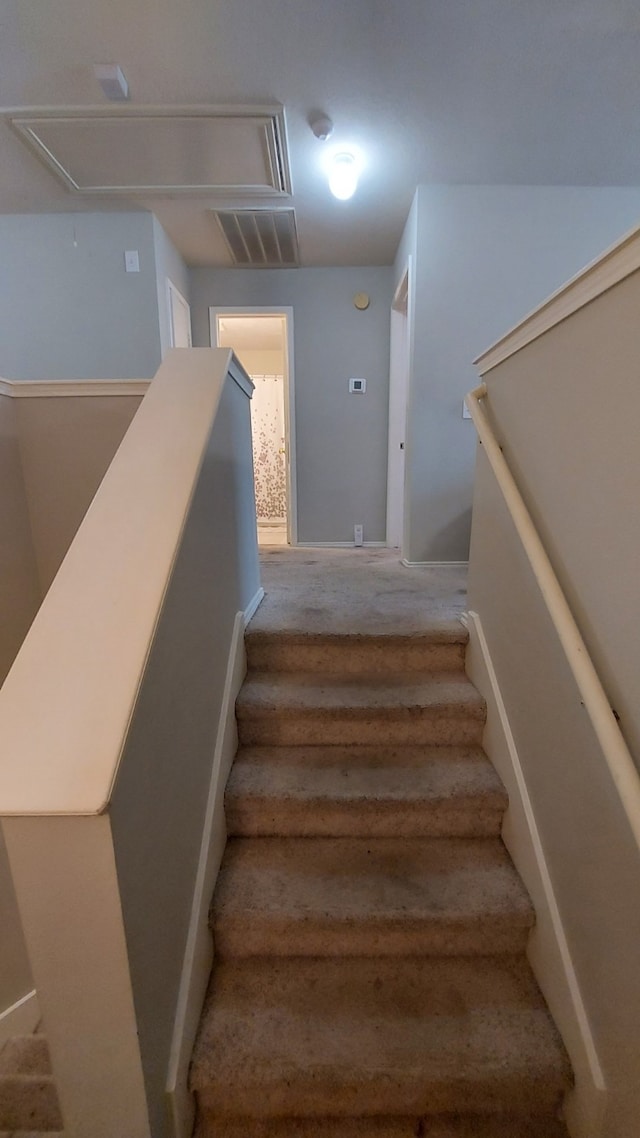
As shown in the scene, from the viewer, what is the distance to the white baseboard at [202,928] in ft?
3.00

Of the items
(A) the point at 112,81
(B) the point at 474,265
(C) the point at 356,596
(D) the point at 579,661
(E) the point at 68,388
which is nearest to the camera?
(D) the point at 579,661

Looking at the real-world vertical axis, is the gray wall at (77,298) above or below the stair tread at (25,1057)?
above

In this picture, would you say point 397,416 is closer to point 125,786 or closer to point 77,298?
point 77,298

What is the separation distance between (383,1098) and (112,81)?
3489 mm

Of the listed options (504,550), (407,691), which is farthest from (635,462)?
(407,691)

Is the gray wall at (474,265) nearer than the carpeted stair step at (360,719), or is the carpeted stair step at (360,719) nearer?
the carpeted stair step at (360,719)

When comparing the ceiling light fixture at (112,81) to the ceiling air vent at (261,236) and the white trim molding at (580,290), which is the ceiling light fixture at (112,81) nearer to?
the ceiling air vent at (261,236)

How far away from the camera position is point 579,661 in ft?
3.06

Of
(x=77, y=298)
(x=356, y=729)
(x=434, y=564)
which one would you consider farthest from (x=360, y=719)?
(x=77, y=298)

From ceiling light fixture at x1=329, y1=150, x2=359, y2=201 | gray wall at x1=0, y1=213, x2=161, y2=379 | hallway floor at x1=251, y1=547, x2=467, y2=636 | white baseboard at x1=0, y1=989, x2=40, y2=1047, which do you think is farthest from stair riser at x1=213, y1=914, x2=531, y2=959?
gray wall at x1=0, y1=213, x2=161, y2=379

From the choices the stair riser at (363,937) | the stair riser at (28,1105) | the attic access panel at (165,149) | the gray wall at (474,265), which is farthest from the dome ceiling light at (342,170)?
the stair riser at (28,1105)

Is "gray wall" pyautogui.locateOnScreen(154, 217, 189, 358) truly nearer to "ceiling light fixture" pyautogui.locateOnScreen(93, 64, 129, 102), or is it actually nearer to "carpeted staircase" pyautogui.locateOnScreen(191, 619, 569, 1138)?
"ceiling light fixture" pyautogui.locateOnScreen(93, 64, 129, 102)

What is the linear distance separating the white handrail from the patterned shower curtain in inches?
200

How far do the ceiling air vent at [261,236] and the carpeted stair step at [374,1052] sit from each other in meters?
3.85
